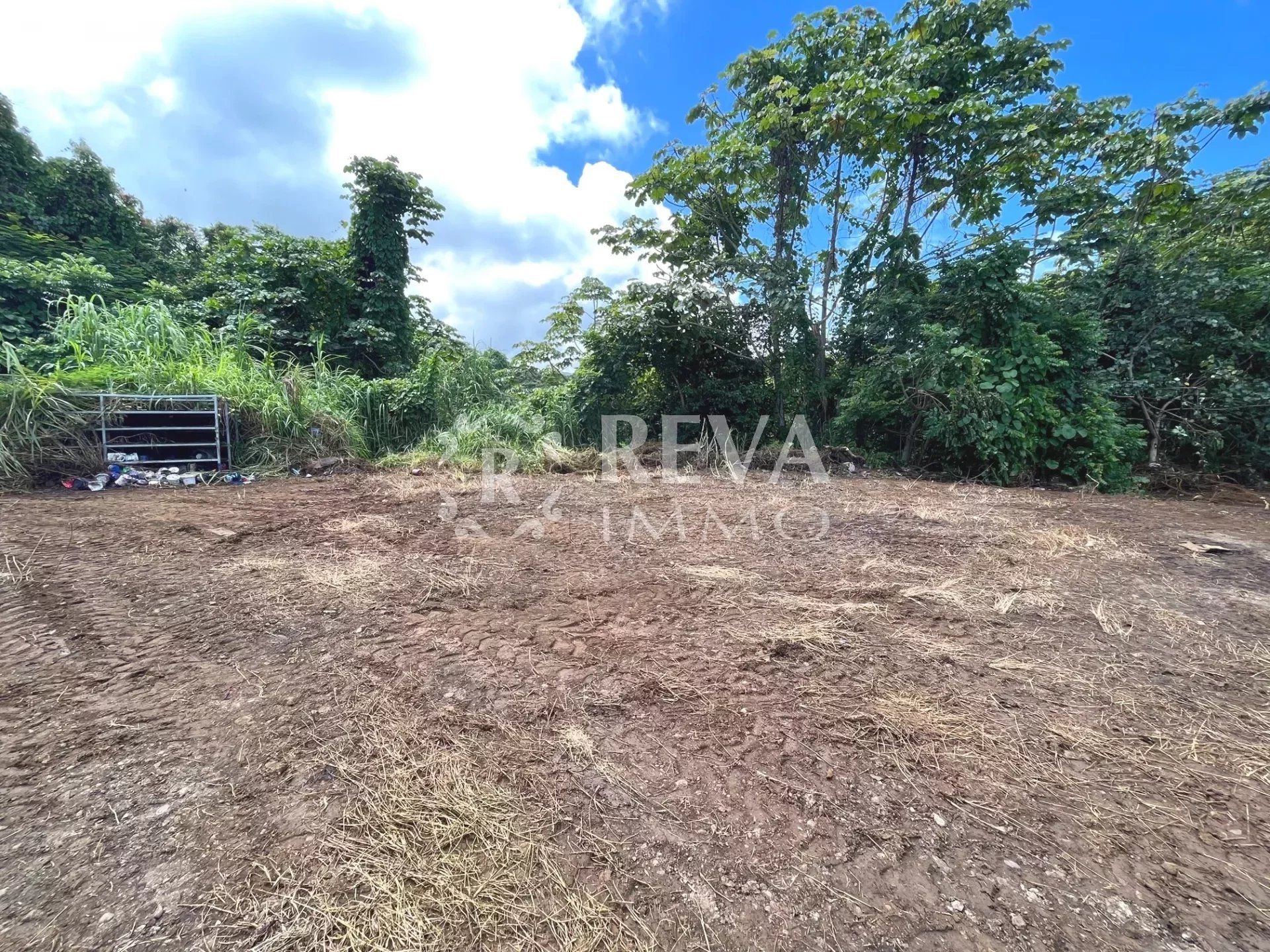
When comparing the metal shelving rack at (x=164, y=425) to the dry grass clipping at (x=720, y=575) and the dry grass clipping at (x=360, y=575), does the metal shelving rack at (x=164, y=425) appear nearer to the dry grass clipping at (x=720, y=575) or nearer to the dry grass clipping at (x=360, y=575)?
the dry grass clipping at (x=360, y=575)

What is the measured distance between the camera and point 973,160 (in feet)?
21.3

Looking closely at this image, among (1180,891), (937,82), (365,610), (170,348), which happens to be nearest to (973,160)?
(937,82)

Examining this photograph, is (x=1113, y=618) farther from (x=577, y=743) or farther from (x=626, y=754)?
(x=577, y=743)

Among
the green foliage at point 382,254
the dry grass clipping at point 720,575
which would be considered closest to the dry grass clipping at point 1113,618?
the dry grass clipping at point 720,575

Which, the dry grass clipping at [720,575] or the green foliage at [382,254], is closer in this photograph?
the dry grass clipping at [720,575]

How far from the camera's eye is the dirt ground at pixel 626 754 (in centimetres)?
95

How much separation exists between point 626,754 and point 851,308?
7.57 m

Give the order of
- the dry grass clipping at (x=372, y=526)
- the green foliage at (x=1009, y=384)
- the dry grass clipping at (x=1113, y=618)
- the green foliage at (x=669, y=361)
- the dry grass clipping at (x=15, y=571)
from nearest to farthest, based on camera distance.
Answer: the dry grass clipping at (x=1113, y=618), the dry grass clipping at (x=15, y=571), the dry grass clipping at (x=372, y=526), the green foliage at (x=1009, y=384), the green foliage at (x=669, y=361)

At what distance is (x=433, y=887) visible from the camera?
0.99m

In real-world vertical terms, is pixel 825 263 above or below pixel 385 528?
above

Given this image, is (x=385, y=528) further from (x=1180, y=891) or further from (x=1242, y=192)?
(x=1242, y=192)

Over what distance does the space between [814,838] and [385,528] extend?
3.37 m

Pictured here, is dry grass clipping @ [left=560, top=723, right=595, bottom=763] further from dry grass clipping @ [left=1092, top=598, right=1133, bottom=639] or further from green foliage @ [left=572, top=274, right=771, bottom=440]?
green foliage @ [left=572, top=274, right=771, bottom=440]

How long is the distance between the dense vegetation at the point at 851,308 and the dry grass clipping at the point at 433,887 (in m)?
5.72
